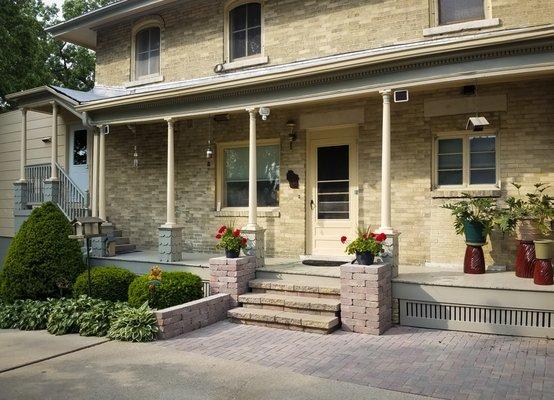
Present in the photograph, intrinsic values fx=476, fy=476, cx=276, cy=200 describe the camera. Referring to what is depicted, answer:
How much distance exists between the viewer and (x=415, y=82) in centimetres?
709

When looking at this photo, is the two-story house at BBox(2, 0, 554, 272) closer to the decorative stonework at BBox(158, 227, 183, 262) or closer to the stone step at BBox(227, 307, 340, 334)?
the decorative stonework at BBox(158, 227, 183, 262)

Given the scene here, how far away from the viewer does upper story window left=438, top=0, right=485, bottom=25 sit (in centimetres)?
815

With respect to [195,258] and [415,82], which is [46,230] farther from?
[415,82]

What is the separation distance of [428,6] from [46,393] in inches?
319

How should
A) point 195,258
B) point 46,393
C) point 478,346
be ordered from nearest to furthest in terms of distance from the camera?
point 46,393, point 478,346, point 195,258

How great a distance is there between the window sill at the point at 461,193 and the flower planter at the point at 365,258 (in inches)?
90.1

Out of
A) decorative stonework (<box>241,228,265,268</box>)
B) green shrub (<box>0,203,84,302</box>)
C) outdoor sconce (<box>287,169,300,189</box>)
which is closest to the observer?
decorative stonework (<box>241,228,265,268</box>)

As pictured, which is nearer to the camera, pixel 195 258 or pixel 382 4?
pixel 382 4

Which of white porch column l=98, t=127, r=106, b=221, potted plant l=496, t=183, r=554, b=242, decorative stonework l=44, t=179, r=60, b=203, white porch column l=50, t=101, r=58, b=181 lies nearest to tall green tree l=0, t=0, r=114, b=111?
white porch column l=50, t=101, r=58, b=181

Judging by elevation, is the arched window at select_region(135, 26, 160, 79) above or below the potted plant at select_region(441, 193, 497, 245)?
above

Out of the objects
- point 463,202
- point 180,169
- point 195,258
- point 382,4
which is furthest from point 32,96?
point 463,202

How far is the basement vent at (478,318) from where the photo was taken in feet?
19.9

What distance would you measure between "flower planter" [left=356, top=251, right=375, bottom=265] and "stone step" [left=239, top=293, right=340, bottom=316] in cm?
67

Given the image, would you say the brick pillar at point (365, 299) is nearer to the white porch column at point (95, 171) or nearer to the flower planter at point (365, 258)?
the flower planter at point (365, 258)
